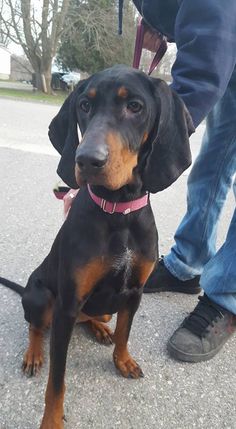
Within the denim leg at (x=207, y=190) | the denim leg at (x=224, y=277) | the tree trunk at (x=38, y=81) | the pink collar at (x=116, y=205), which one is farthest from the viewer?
the tree trunk at (x=38, y=81)

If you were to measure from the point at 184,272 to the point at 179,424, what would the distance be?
4.08 feet

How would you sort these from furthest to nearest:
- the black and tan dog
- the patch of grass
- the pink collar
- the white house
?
the white house, the patch of grass, the pink collar, the black and tan dog

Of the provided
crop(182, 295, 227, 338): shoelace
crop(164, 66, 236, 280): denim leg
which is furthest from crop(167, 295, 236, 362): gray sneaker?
crop(164, 66, 236, 280): denim leg

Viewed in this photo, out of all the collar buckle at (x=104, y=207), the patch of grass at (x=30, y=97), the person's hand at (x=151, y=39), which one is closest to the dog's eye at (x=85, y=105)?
the collar buckle at (x=104, y=207)

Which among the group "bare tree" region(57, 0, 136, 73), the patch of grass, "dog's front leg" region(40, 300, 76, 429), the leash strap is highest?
the leash strap

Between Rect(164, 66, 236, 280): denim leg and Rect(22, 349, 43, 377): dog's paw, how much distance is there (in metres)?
1.23

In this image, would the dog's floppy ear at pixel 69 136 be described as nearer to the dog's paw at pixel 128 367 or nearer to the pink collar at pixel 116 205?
the pink collar at pixel 116 205

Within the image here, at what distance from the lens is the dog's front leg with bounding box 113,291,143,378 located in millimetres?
2207

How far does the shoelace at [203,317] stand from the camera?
2.54 m

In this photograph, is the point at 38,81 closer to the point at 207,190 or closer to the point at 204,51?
the point at 207,190

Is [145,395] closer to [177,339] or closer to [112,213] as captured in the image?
[177,339]

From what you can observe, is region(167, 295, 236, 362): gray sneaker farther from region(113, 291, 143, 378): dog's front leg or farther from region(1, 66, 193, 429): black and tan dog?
region(1, 66, 193, 429): black and tan dog

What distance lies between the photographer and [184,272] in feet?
9.98

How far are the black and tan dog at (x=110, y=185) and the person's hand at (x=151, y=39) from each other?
0.67 meters
